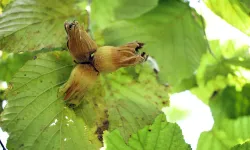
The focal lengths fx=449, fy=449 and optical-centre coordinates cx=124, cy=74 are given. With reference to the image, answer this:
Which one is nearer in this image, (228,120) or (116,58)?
(116,58)

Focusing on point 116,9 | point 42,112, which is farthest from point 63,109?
point 116,9

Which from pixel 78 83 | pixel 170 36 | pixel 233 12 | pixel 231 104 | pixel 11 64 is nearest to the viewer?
pixel 78 83

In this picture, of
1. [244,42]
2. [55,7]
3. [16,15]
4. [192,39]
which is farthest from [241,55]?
[16,15]

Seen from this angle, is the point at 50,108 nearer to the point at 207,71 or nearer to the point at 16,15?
the point at 16,15

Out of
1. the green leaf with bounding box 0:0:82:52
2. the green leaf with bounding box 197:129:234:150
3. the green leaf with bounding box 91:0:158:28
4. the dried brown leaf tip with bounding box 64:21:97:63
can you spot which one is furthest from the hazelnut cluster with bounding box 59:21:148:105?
the green leaf with bounding box 197:129:234:150

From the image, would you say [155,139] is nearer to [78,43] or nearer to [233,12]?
[78,43]

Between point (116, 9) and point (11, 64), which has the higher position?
point (11, 64)
